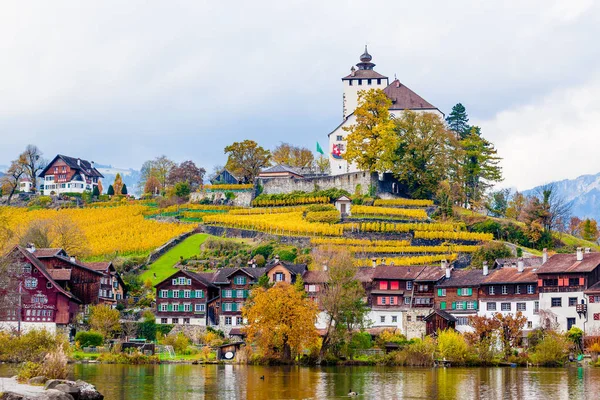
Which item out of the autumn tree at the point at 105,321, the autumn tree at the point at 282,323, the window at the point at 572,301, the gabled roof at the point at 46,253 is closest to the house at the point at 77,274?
the gabled roof at the point at 46,253

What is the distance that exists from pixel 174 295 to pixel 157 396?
3967 centimetres

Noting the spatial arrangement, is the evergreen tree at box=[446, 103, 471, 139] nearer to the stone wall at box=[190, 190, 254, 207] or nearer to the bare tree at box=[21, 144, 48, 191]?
the stone wall at box=[190, 190, 254, 207]

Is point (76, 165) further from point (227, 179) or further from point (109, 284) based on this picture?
point (109, 284)

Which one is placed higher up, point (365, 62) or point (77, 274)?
point (365, 62)

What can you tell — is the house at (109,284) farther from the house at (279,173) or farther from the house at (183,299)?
the house at (279,173)

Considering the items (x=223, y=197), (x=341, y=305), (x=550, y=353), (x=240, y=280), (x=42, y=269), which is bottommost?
(x=550, y=353)

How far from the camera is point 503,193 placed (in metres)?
136

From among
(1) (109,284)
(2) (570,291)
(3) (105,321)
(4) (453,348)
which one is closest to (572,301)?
(2) (570,291)

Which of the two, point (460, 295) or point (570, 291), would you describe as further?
point (460, 295)

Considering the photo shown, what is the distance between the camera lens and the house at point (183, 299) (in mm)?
90438

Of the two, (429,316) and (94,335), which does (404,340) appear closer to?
(429,316)

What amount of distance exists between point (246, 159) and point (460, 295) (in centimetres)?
5233

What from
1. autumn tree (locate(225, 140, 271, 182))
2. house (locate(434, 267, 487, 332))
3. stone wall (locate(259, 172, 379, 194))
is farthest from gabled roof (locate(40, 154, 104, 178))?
house (locate(434, 267, 487, 332))

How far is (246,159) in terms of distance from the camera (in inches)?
5153
